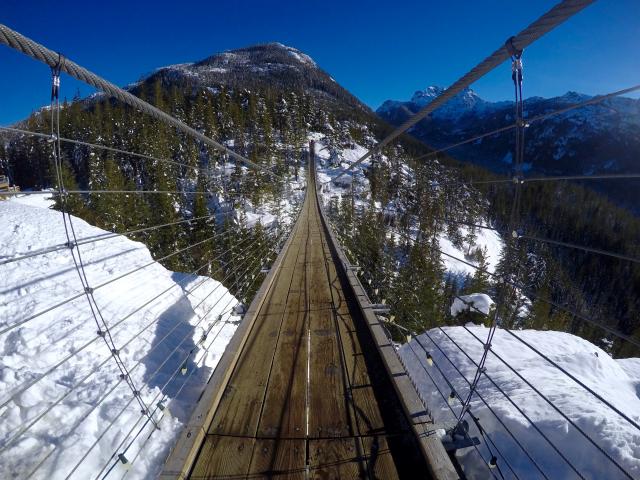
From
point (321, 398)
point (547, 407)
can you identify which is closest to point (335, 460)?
point (321, 398)

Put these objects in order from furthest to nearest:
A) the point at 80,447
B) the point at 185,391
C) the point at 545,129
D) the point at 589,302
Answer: the point at 545,129 → the point at 589,302 → the point at 185,391 → the point at 80,447

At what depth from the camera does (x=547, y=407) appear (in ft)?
6.44

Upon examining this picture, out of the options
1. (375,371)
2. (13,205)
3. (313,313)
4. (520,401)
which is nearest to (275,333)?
(313,313)

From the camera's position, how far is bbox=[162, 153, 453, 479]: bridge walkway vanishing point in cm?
138

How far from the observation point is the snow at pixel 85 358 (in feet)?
7.26

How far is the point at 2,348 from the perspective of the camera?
332cm

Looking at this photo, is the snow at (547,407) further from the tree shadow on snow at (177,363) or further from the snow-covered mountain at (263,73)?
the snow-covered mountain at (263,73)

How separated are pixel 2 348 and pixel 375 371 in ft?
13.0

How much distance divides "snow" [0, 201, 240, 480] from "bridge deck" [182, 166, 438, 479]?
38 cm

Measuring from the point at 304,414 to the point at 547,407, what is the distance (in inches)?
60.5

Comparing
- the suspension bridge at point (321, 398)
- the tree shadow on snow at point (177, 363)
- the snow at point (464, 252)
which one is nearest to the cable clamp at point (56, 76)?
the suspension bridge at point (321, 398)

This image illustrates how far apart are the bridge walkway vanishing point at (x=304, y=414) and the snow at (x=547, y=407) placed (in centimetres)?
44

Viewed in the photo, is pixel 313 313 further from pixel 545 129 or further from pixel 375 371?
pixel 545 129

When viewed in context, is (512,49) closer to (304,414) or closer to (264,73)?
(304,414)
